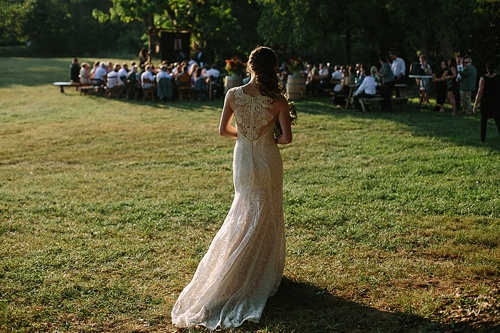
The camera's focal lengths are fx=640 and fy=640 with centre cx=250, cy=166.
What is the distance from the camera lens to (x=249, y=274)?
5.64 m

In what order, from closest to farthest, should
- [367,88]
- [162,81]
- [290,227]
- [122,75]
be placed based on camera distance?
[290,227]
[367,88]
[162,81]
[122,75]

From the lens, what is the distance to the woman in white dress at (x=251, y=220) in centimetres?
555

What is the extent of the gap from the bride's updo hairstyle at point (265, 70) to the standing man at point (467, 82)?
1441 cm

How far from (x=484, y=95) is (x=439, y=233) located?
6617mm

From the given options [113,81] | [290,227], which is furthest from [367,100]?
[290,227]

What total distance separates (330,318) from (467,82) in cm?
1506

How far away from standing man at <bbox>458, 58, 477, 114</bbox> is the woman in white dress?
1441 cm

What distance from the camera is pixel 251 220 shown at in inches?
225

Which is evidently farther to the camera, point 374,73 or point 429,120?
point 374,73

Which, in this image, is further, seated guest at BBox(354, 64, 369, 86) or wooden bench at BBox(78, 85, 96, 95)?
wooden bench at BBox(78, 85, 96, 95)

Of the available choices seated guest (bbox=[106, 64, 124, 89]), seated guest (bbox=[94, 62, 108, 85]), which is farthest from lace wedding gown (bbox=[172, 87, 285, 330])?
seated guest (bbox=[94, 62, 108, 85])

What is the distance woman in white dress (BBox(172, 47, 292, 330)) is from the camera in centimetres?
555

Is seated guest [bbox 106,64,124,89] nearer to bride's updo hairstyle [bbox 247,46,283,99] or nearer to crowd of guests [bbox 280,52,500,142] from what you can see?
crowd of guests [bbox 280,52,500,142]

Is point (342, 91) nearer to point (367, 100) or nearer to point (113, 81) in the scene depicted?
point (367, 100)
